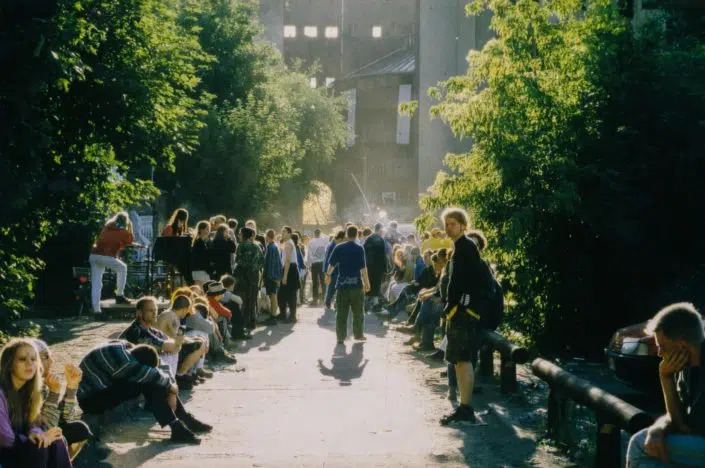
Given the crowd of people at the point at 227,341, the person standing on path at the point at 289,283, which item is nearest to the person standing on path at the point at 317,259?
the crowd of people at the point at 227,341

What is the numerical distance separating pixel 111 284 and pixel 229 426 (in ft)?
40.2

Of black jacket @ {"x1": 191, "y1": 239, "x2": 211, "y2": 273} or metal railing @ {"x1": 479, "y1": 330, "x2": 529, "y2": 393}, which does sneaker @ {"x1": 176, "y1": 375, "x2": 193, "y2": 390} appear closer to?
metal railing @ {"x1": 479, "y1": 330, "x2": 529, "y2": 393}

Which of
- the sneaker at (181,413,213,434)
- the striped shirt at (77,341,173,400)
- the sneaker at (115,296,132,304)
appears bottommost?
the sneaker at (115,296,132,304)

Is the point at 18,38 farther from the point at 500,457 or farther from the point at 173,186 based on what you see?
the point at 173,186

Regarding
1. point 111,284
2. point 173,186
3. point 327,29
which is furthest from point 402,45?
point 111,284

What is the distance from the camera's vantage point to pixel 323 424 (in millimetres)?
10672

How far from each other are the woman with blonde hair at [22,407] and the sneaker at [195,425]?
3473 mm

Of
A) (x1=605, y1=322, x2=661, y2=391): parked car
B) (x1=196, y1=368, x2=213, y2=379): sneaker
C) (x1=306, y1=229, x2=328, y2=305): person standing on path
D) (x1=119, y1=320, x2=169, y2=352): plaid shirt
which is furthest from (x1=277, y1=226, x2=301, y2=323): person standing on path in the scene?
(x1=119, y1=320, x2=169, y2=352): plaid shirt

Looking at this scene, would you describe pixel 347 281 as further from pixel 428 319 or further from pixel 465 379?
pixel 465 379

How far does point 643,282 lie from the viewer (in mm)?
16969

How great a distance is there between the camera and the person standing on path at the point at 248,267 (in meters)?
19.7

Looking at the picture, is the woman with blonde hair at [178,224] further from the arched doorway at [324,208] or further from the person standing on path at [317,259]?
the arched doorway at [324,208]

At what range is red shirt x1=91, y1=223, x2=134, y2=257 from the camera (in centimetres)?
1966

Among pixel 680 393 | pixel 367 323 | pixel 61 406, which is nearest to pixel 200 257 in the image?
pixel 367 323
